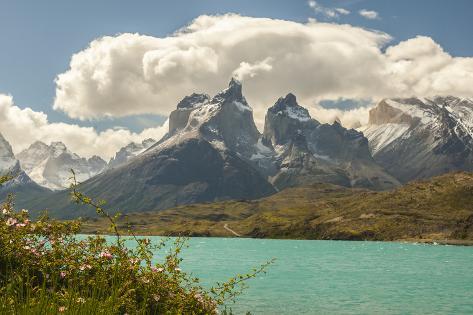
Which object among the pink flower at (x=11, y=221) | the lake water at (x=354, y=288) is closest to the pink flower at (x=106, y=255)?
the pink flower at (x=11, y=221)

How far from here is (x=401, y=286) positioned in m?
90.8

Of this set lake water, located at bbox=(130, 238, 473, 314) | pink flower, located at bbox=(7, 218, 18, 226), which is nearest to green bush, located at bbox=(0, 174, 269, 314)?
pink flower, located at bbox=(7, 218, 18, 226)

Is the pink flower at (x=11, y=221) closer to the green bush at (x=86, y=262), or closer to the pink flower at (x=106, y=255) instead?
the green bush at (x=86, y=262)

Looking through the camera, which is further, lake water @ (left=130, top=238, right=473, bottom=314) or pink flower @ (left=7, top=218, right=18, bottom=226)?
lake water @ (left=130, top=238, right=473, bottom=314)

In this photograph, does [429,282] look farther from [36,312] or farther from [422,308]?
[36,312]

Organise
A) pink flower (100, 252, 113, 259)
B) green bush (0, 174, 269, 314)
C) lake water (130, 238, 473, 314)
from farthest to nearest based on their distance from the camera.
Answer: lake water (130, 238, 473, 314) → pink flower (100, 252, 113, 259) → green bush (0, 174, 269, 314)

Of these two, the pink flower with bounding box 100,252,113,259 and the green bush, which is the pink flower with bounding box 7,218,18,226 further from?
the pink flower with bounding box 100,252,113,259

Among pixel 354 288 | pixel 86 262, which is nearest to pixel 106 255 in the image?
pixel 86 262

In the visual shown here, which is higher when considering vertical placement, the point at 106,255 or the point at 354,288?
the point at 106,255

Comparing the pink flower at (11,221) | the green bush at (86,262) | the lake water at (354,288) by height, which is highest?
the pink flower at (11,221)

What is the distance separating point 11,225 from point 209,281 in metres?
79.2

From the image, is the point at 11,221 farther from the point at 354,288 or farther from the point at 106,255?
the point at 354,288

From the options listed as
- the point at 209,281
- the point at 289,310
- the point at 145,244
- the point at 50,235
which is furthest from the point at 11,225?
the point at 209,281

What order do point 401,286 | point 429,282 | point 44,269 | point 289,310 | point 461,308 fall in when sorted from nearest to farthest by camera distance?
point 44,269 → point 289,310 → point 461,308 → point 401,286 → point 429,282
